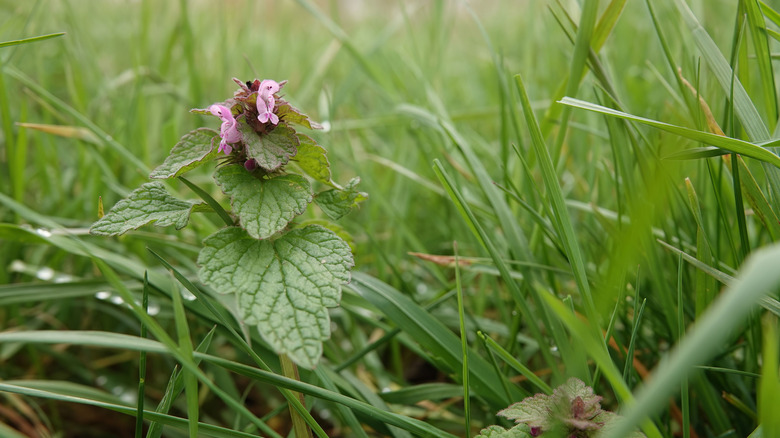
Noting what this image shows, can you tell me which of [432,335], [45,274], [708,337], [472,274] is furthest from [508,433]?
[45,274]

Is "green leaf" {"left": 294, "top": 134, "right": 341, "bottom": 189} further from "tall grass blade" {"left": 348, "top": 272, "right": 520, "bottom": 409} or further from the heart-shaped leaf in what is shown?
"tall grass blade" {"left": 348, "top": 272, "right": 520, "bottom": 409}

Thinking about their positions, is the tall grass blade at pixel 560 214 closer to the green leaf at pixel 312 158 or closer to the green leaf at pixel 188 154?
the green leaf at pixel 312 158

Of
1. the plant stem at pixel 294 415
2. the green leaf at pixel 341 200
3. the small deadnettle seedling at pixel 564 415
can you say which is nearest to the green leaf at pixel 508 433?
the small deadnettle seedling at pixel 564 415

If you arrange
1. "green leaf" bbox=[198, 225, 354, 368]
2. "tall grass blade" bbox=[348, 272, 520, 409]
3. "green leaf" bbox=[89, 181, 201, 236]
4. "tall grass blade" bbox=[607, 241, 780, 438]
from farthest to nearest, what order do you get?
"tall grass blade" bbox=[348, 272, 520, 409]
"green leaf" bbox=[89, 181, 201, 236]
"green leaf" bbox=[198, 225, 354, 368]
"tall grass blade" bbox=[607, 241, 780, 438]

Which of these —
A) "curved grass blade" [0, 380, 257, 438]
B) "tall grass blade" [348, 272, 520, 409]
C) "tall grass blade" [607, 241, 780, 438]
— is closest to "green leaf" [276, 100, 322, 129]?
"tall grass blade" [348, 272, 520, 409]

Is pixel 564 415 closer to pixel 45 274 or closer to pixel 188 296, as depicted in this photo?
pixel 188 296

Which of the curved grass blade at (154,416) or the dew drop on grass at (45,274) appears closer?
the curved grass blade at (154,416)
